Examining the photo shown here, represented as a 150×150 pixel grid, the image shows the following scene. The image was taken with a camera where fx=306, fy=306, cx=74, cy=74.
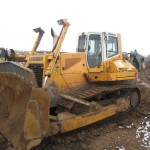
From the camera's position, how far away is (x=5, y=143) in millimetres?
6961

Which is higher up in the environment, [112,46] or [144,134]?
[112,46]

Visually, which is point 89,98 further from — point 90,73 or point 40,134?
point 40,134

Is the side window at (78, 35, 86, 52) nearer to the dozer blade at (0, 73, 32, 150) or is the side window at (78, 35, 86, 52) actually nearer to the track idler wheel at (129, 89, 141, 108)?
the track idler wheel at (129, 89, 141, 108)

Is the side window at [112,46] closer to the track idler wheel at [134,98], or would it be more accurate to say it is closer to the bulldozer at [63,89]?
the bulldozer at [63,89]

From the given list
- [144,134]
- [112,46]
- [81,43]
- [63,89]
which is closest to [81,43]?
[81,43]

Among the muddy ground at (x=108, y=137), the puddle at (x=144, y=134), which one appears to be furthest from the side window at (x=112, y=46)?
the puddle at (x=144, y=134)

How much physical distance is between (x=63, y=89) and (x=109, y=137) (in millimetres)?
1817

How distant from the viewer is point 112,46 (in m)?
9.62

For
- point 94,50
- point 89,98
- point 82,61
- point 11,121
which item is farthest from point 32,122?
point 94,50

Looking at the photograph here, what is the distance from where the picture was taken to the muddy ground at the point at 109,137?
6906 mm

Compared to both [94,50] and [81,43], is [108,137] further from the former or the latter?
[81,43]

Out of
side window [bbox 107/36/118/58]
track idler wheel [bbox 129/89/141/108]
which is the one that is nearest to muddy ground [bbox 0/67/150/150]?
track idler wheel [bbox 129/89/141/108]

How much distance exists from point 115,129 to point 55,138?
1862mm

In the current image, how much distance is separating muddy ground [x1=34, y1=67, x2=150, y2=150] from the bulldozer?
34 cm
